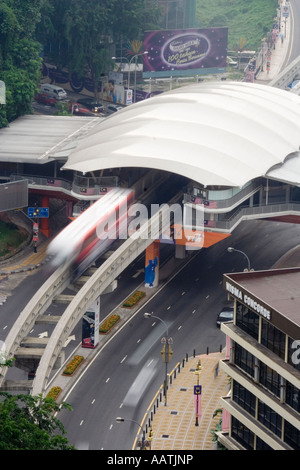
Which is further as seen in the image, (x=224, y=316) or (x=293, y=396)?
(x=224, y=316)

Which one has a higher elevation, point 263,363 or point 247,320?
point 247,320

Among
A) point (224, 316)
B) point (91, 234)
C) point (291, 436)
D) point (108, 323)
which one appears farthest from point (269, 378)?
point (91, 234)

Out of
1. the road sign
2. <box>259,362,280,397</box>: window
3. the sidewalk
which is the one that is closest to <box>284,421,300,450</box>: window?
<box>259,362,280,397</box>: window

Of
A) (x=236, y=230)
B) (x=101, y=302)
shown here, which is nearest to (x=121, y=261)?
(x=101, y=302)

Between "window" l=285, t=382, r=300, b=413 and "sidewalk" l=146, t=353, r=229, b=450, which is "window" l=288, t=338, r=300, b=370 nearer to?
"window" l=285, t=382, r=300, b=413

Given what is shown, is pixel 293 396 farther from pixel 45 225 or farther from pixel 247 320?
pixel 45 225

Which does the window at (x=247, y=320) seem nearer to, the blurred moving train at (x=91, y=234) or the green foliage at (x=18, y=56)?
the blurred moving train at (x=91, y=234)

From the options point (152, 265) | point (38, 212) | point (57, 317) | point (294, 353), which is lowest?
point (57, 317)

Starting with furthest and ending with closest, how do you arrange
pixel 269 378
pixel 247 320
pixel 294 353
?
pixel 247 320 → pixel 269 378 → pixel 294 353

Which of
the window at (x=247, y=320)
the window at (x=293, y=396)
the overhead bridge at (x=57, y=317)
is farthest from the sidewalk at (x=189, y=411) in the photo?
the window at (x=293, y=396)
